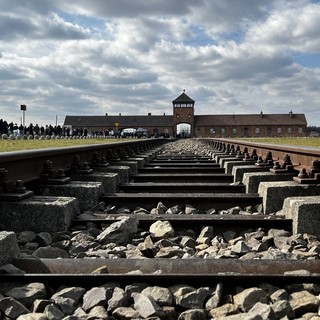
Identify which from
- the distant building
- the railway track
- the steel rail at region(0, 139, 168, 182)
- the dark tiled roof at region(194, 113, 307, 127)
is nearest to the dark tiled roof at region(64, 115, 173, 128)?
the distant building

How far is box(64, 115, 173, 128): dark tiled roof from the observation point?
11312cm

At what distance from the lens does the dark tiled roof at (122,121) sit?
371ft

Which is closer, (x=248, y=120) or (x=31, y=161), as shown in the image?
(x=31, y=161)

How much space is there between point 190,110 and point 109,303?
4302 inches

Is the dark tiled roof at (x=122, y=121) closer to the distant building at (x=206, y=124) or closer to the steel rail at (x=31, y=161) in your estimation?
the distant building at (x=206, y=124)

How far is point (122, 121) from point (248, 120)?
32124 millimetres

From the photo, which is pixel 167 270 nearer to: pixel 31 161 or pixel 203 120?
pixel 31 161

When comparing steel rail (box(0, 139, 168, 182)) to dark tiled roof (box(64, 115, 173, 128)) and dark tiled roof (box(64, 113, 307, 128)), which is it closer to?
dark tiled roof (box(64, 113, 307, 128))

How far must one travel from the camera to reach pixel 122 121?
116688 mm

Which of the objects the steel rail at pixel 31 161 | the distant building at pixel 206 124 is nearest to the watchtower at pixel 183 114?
the distant building at pixel 206 124

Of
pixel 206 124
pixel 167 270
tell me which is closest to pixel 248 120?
pixel 206 124

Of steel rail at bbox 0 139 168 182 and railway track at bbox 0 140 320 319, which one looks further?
steel rail at bbox 0 139 168 182

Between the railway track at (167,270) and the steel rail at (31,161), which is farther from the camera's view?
the steel rail at (31,161)

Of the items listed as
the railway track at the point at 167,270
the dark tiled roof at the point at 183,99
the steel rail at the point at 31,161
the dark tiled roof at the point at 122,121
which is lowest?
the railway track at the point at 167,270
